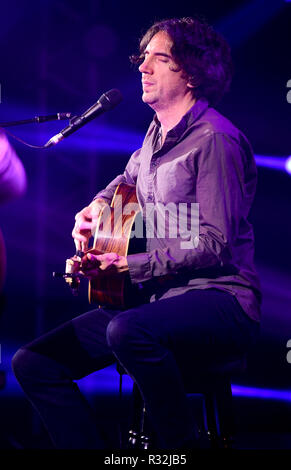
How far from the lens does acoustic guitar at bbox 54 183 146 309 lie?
2.34 m

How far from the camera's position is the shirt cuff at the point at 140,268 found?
83.7 inches

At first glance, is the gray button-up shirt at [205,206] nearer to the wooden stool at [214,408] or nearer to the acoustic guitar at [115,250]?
the acoustic guitar at [115,250]

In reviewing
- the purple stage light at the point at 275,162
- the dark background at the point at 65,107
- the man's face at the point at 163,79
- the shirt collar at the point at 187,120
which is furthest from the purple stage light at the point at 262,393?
the man's face at the point at 163,79

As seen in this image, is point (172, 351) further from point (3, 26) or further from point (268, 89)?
point (3, 26)

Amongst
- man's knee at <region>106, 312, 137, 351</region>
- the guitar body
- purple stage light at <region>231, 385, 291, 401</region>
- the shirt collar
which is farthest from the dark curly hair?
purple stage light at <region>231, 385, 291, 401</region>

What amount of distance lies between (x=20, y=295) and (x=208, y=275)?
1707mm

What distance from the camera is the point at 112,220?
2.58 meters

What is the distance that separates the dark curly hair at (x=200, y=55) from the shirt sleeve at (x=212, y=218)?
46 centimetres

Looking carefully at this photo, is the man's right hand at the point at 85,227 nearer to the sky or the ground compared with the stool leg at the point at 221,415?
nearer to the sky

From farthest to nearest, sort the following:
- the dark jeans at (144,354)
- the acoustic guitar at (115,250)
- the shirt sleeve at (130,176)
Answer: the shirt sleeve at (130,176)
the acoustic guitar at (115,250)
the dark jeans at (144,354)

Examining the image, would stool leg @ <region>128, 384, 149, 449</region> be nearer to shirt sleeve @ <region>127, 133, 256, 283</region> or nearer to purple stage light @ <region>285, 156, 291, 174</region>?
shirt sleeve @ <region>127, 133, 256, 283</region>

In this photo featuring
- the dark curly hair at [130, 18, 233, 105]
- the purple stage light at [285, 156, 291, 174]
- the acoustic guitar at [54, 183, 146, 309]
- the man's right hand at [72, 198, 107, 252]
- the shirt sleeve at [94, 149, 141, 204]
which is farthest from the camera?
the purple stage light at [285, 156, 291, 174]

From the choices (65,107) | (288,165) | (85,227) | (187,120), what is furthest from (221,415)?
(65,107)
